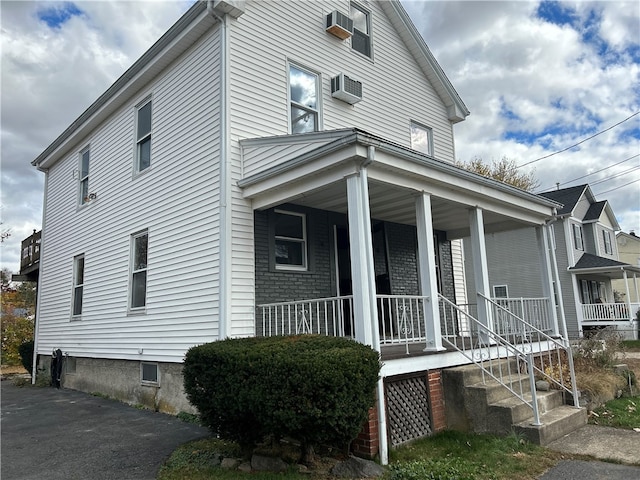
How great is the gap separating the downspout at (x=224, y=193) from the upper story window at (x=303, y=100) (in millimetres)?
1492

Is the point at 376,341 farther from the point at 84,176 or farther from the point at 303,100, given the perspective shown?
the point at 84,176

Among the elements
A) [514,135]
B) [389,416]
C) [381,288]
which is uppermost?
[514,135]

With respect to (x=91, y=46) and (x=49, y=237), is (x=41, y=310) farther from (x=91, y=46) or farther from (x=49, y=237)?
(x=91, y=46)

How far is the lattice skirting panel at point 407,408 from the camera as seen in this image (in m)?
5.85

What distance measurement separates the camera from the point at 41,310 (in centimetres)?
1396

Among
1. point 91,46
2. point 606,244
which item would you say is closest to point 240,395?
point 91,46

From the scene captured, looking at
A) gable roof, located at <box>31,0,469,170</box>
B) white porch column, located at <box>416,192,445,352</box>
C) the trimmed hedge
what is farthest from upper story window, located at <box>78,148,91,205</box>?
white porch column, located at <box>416,192,445,352</box>

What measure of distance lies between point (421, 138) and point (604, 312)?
1640 cm

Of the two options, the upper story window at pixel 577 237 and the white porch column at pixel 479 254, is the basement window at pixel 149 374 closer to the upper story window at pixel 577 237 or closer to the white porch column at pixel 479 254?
the white porch column at pixel 479 254

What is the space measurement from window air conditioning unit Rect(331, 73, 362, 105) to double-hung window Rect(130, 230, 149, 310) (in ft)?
16.0

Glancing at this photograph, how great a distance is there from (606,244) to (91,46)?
27.5 meters

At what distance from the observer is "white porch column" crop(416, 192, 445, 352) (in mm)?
6582

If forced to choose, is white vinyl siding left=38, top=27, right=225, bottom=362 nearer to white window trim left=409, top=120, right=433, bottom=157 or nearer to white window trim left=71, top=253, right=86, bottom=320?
white window trim left=71, top=253, right=86, bottom=320

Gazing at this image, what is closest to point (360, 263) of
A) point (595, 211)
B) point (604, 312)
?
point (604, 312)
